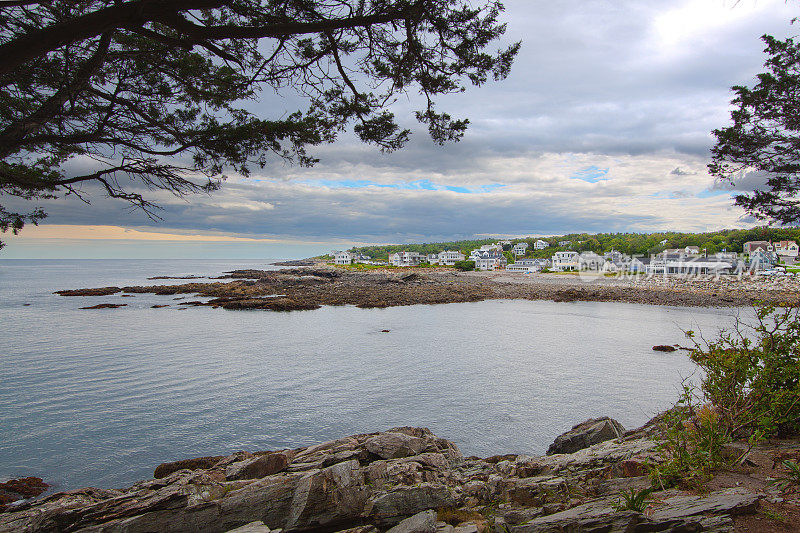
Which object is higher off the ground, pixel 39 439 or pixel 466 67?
pixel 466 67

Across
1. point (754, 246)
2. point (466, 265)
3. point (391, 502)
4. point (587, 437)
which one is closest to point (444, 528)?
point (391, 502)

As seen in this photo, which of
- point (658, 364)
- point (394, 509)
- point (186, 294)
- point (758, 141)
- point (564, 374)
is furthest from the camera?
point (186, 294)

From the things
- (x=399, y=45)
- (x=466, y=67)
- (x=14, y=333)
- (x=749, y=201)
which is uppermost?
(x=399, y=45)

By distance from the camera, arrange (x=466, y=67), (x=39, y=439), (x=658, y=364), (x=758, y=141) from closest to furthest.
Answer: (x=466, y=67) < (x=39, y=439) < (x=758, y=141) < (x=658, y=364)

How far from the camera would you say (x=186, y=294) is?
48.3m

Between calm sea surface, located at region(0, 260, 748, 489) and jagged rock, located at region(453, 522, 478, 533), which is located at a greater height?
jagged rock, located at region(453, 522, 478, 533)

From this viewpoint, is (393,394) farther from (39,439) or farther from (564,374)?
(39,439)

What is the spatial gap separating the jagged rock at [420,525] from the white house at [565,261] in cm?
9326

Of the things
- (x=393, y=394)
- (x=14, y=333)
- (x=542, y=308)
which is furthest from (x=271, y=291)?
(x=393, y=394)

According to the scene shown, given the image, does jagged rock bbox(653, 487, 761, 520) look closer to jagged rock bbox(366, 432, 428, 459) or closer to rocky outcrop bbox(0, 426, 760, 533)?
rocky outcrop bbox(0, 426, 760, 533)

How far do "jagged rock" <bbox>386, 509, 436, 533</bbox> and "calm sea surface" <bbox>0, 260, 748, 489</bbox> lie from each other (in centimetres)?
523

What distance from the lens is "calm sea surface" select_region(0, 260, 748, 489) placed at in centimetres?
972

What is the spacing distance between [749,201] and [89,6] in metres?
22.3

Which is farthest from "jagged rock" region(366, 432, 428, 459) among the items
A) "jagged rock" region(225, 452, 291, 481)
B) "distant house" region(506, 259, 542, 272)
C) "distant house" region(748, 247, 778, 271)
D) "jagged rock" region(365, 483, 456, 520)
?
"distant house" region(506, 259, 542, 272)
